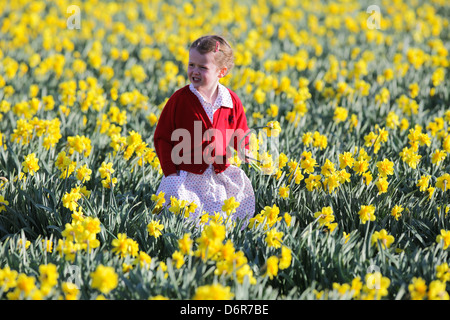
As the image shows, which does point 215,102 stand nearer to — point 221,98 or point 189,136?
point 221,98

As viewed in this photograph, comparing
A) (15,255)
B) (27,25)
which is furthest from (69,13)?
(15,255)

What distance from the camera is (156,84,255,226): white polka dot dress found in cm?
302

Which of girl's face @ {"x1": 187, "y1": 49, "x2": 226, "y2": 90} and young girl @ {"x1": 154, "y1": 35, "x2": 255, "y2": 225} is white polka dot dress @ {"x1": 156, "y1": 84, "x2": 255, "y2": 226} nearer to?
young girl @ {"x1": 154, "y1": 35, "x2": 255, "y2": 225}

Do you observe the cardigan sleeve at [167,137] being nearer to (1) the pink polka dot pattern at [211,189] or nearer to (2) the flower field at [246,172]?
(1) the pink polka dot pattern at [211,189]

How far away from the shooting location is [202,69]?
291 cm

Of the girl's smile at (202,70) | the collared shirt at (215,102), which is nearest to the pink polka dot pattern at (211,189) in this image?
the collared shirt at (215,102)

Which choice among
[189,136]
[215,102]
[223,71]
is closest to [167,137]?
[189,136]

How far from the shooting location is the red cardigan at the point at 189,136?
3.00 meters

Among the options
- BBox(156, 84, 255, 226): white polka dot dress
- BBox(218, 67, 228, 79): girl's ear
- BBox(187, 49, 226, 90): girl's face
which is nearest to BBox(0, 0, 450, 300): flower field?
BBox(156, 84, 255, 226): white polka dot dress

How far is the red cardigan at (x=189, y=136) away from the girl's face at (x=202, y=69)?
0.13m

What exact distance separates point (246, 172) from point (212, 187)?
63 cm

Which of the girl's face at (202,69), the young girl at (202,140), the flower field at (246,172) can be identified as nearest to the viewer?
the flower field at (246,172)
